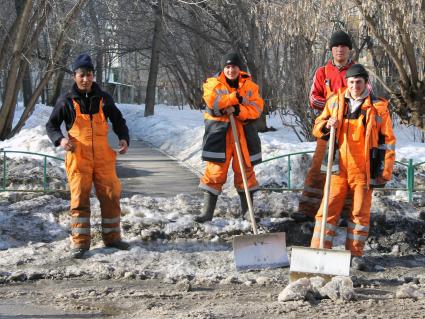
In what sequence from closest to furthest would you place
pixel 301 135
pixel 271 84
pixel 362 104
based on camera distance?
pixel 362 104 < pixel 301 135 < pixel 271 84

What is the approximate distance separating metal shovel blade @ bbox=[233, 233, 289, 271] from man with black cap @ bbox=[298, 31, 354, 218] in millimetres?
1014

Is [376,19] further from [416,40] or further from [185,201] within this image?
[185,201]

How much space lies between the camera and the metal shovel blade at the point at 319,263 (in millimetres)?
5445

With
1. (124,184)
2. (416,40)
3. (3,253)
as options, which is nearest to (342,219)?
(3,253)

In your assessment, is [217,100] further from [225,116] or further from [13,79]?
[13,79]

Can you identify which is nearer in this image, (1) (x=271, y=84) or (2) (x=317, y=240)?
(2) (x=317, y=240)

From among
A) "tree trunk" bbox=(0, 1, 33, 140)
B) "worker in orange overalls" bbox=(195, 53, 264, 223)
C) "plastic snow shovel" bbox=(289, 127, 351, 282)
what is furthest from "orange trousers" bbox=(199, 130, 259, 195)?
"tree trunk" bbox=(0, 1, 33, 140)

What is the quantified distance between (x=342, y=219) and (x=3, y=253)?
3302 millimetres

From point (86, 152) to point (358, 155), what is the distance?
2.40 metres

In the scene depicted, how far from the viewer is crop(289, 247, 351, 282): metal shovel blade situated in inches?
214

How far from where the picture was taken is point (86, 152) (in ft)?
21.1

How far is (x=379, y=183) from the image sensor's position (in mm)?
6059

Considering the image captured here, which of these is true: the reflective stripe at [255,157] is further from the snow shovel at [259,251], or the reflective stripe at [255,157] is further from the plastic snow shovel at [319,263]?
the plastic snow shovel at [319,263]

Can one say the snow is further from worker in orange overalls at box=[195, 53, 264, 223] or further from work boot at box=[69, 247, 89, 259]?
worker in orange overalls at box=[195, 53, 264, 223]
